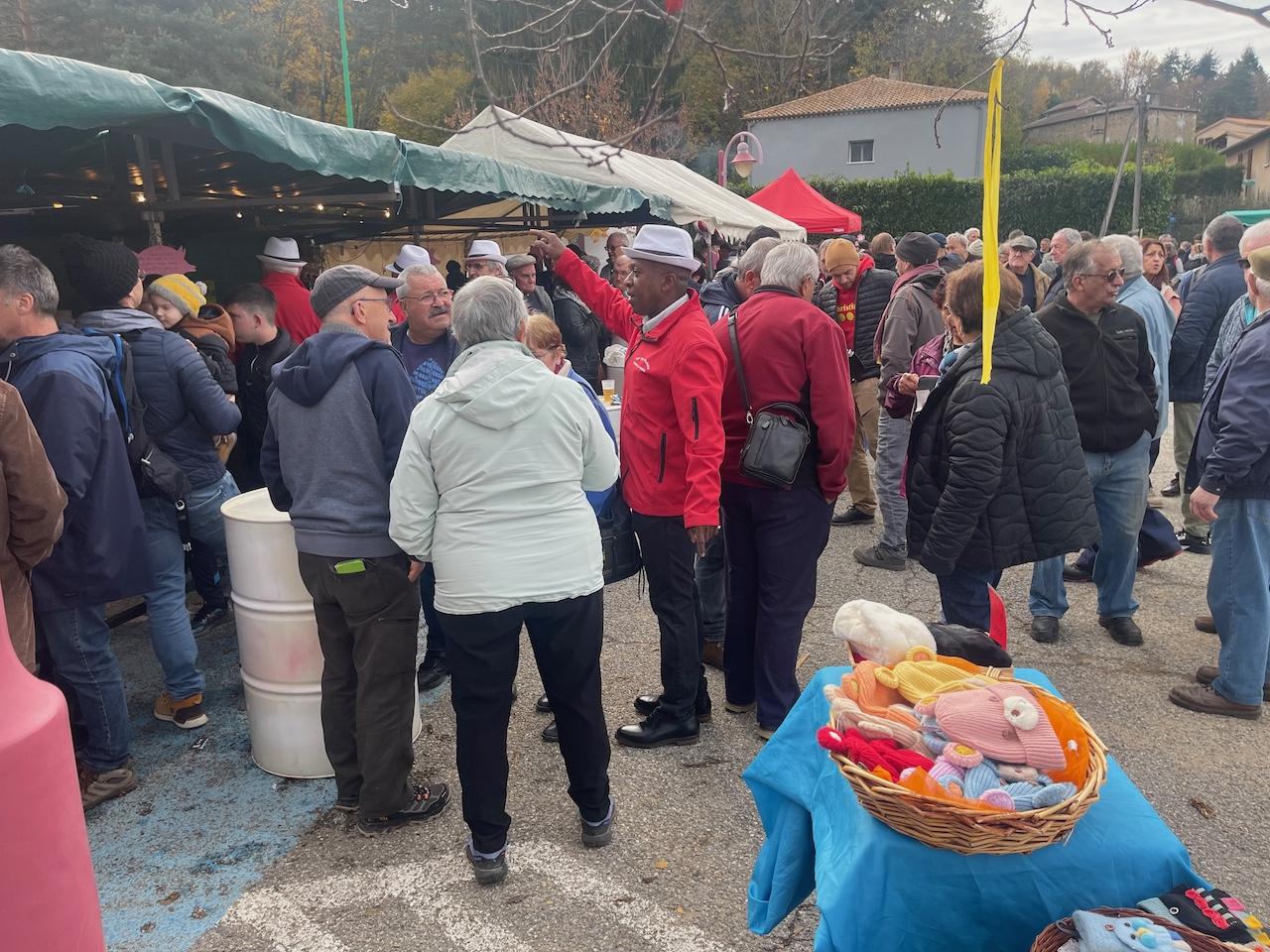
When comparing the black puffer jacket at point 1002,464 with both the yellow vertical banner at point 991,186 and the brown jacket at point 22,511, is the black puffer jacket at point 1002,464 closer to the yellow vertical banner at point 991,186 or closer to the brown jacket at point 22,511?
the yellow vertical banner at point 991,186

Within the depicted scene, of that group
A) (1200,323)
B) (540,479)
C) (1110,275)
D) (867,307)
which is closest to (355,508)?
(540,479)

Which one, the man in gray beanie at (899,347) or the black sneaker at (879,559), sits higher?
the man in gray beanie at (899,347)

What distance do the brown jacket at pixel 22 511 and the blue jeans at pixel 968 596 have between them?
9.94ft

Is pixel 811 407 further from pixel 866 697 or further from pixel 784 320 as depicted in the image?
pixel 866 697

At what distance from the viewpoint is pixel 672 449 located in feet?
11.1

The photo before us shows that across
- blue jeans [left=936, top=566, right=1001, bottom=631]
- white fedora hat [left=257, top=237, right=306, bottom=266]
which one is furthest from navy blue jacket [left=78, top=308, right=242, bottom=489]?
blue jeans [left=936, top=566, right=1001, bottom=631]

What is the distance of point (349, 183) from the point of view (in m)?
6.70

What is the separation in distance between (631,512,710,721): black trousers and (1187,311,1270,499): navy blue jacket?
209 cm

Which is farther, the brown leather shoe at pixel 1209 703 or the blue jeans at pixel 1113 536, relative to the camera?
the blue jeans at pixel 1113 536

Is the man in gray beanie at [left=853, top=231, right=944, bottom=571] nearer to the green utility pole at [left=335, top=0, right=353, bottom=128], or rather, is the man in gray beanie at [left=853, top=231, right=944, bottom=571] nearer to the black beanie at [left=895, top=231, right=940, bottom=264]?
the black beanie at [left=895, top=231, right=940, bottom=264]

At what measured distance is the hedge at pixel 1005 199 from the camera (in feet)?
98.4

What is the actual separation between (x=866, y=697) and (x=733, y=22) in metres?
3.17

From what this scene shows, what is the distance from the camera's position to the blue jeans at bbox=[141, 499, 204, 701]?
3691 millimetres

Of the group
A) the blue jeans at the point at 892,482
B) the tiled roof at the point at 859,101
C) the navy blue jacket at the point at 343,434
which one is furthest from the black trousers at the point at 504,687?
the tiled roof at the point at 859,101
